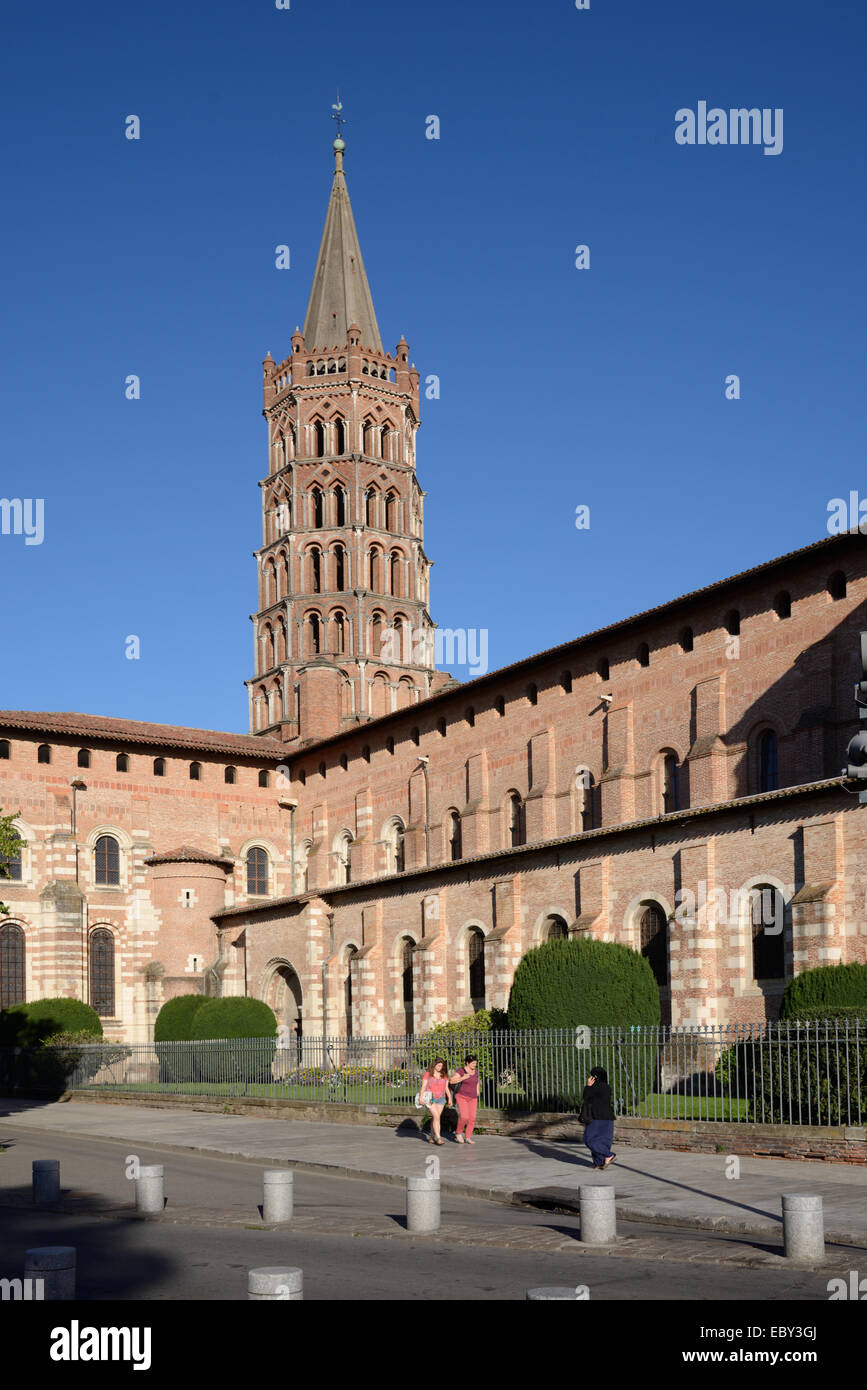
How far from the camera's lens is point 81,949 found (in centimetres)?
5003

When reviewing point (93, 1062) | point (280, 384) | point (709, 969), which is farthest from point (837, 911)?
point (280, 384)

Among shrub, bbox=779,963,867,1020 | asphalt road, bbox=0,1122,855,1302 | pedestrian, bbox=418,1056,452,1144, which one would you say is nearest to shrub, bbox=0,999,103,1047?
pedestrian, bbox=418,1056,452,1144

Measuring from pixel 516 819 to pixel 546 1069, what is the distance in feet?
64.8

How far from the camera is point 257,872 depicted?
56531 millimetres

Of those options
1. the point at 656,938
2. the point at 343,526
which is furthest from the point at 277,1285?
the point at 343,526

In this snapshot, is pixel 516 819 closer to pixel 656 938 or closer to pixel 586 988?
pixel 656 938

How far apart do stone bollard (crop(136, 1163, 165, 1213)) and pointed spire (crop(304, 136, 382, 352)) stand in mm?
64466

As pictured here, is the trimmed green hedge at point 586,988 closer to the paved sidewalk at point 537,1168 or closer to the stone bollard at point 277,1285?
the paved sidewalk at point 537,1168

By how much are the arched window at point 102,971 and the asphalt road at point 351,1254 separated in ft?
109

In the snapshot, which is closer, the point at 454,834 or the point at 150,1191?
the point at 150,1191

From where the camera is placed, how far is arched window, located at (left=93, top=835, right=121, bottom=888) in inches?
2056

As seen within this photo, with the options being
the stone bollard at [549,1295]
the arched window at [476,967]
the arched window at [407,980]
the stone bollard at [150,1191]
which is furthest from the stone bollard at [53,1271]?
the arched window at [407,980]

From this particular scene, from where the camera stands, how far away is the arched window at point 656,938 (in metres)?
31.6

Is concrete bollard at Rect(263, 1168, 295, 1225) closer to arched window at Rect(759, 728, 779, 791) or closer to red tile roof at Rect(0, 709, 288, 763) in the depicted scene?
arched window at Rect(759, 728, 779, 791)
